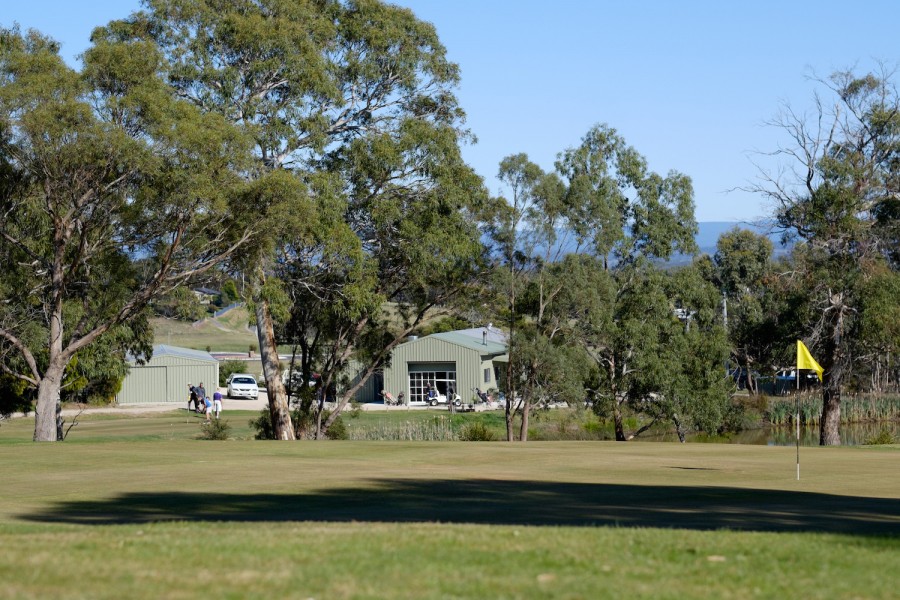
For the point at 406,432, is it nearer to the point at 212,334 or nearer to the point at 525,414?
the point at 525,414

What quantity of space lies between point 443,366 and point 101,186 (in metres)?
46.1

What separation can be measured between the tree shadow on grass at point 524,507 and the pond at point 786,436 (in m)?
32.4

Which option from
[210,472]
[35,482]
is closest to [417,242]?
[210,472]

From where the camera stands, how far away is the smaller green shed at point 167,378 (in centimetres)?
7688

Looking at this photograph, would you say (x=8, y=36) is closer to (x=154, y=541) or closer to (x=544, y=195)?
(x=544, y=195)

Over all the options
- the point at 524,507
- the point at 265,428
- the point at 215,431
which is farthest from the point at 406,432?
the point at 524,507

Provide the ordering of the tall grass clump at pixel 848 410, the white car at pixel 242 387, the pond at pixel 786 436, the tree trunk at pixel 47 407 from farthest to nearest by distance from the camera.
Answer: the white car at pixel 242 387 → the tall grass clump at pixel 848 410 → the pond at pixel 786 436 → the tree trunk at pixel 47 407

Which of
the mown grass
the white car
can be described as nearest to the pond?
the white car

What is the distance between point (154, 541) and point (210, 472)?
12.6 meters

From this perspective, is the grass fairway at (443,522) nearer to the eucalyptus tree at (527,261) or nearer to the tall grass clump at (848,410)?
the eucalyptus tree at (527,261)

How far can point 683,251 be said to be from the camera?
5359cm

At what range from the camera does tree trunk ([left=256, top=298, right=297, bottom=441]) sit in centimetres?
4216

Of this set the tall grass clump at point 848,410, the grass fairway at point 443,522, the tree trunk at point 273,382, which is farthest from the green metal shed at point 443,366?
the grass fairway at point 443,522

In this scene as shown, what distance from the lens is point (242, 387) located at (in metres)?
77.8
